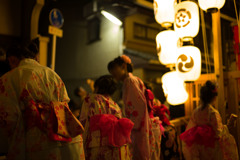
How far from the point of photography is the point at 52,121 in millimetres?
2498

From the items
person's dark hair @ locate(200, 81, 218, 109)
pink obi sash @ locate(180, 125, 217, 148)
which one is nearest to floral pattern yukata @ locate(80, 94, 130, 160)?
pink obi sash @ locate(180, 125, 217, 148)

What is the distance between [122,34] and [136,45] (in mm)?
1037

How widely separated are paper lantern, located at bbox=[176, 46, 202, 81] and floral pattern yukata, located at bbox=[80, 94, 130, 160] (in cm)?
262

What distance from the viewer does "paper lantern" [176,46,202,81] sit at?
5543 millimetres

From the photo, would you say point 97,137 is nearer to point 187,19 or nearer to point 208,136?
point 208,136

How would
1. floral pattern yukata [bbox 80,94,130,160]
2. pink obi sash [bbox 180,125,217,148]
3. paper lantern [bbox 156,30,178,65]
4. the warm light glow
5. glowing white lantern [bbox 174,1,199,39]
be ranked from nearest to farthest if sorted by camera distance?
floral pattern yukata [bbox 80,94,130,160] < pink obi sash [bbox 180,125,217,148] < glowing white lantern [bbox 174,1,199,39] < paper lantern [bbox 156,30,178,65] < the warm light glow

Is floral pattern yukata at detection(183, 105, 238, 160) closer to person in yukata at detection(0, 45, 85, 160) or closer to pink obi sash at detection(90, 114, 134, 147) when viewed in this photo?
pink obi sash at detection(90, 114, 134, 147)

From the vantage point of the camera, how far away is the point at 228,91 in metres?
5.64

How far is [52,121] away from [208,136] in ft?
11.5

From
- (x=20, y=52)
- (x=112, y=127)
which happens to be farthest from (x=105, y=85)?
(x=20, y=52)

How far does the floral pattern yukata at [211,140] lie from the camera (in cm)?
477

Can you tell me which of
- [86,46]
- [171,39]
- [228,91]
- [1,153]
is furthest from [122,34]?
[1,153]

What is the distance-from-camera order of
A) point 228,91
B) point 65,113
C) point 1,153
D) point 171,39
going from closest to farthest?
1. point 65,113
2. point 1,153
3. point 228,91
4. point 171,39

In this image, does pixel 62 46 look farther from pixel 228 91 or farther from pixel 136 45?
pixel 228 91
